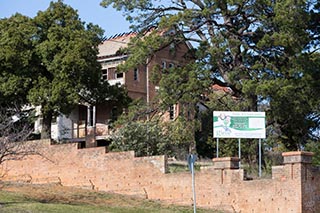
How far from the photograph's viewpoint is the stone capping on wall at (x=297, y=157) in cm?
2627

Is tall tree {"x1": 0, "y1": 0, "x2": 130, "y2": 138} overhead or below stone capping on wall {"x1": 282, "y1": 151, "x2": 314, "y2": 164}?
overhead

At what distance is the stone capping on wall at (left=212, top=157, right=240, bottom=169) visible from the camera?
28531 mm

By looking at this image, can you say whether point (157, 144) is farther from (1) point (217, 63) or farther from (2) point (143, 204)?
(2) point (143, 204)

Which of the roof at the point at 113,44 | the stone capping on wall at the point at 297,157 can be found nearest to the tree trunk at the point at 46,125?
the roof at the point at 113,44

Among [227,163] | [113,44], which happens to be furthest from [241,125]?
[113,44]

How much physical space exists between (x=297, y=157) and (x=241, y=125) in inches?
161

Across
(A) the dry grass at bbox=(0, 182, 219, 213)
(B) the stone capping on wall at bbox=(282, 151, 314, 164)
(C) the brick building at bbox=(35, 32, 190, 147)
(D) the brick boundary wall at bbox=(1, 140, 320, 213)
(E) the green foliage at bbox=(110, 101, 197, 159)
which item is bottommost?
(A) the dry grass at bbox=(0, 182, 219, 213)

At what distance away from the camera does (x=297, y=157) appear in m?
26.3

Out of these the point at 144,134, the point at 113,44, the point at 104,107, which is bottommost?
the point at 144,134

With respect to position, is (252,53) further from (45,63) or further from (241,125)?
(45,63)

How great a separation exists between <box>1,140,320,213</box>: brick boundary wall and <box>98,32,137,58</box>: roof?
17956 mm

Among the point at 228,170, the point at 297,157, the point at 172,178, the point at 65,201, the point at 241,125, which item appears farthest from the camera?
the point at 172,178

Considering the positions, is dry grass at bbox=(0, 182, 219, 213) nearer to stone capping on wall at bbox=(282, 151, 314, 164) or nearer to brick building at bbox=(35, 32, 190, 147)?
stone capping on wall at bbox=(282, 151, 314, 164)

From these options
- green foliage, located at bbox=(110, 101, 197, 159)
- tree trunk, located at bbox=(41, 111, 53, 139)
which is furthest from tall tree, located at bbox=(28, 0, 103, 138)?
green foliage, located at bbox=(110, 101, 197, 159)
